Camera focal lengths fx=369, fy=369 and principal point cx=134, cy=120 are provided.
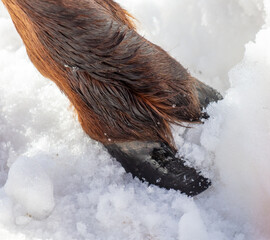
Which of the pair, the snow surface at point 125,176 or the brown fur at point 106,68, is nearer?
the brown fur at point 106,68

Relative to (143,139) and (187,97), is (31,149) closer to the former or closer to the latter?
(143,139)

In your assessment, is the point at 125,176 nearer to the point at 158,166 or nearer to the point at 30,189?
the point at 158,166

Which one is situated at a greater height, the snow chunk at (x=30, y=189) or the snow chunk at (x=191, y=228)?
the snow chunk at (x=191, y=228)

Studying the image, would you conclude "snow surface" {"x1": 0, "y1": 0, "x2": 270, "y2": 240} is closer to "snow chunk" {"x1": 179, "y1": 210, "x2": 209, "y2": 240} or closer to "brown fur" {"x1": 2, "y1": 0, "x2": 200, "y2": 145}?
"snow chunk" {"x1": 179, "y1": 210, "x2": 209, "y2": 240}

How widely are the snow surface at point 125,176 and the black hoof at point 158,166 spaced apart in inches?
1.2

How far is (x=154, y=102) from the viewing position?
38.4 inches

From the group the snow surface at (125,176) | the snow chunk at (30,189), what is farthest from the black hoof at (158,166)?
the snow chunk at (30,189)

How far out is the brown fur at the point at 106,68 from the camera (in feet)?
2.81

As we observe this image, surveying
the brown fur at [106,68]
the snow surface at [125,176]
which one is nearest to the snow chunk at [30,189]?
the snow surface at [125,176]

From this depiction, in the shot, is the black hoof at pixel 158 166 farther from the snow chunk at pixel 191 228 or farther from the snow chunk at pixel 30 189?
the snow chunk at pixel 30 189

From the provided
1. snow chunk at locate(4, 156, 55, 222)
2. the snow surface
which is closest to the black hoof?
the snow surface

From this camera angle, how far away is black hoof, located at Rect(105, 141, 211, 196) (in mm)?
1078

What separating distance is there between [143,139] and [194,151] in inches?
6.8

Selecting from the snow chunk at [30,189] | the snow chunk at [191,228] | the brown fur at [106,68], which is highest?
the brown fur at [106,68]
